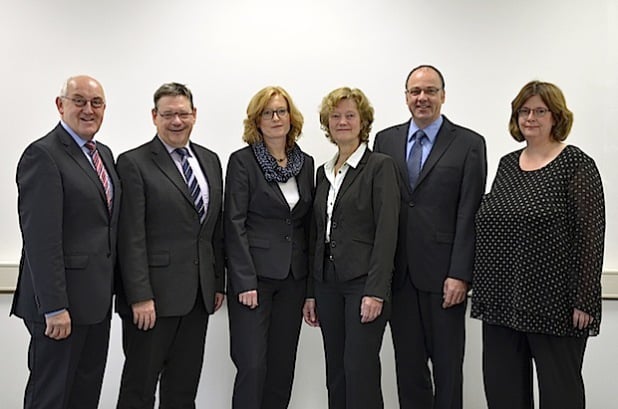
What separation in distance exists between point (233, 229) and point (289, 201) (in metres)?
0.28

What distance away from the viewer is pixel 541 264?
214 centimetres

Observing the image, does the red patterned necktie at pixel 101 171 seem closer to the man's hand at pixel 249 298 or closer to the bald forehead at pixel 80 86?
the bald forehead at pixel 80 86

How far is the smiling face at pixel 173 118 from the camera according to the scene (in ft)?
7.86

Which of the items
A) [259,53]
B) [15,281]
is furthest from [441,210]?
[15,281]

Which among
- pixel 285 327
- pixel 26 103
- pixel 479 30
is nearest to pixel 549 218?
pixel 285 327

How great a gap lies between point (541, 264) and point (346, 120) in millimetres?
992

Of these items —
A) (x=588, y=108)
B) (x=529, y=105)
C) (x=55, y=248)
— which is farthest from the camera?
(x=588, y=108)

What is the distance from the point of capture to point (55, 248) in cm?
203

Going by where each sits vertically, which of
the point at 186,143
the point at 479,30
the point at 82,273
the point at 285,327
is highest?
the point at 479,30

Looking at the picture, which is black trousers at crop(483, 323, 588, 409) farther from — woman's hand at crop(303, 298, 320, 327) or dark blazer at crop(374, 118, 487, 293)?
woman's hand at crop(303, 298, 320, 327)

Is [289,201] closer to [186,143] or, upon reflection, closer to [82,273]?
[186,143]

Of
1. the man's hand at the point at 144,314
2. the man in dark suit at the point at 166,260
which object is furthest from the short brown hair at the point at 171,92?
the man's hand at the point at 144,314

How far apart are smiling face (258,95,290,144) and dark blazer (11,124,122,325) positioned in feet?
2.33

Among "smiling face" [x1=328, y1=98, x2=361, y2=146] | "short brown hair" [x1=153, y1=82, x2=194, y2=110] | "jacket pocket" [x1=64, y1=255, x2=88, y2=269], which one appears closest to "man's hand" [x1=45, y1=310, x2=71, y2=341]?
"jacket pocket" [x1=64, y1=255, x2=88, y2=269]
